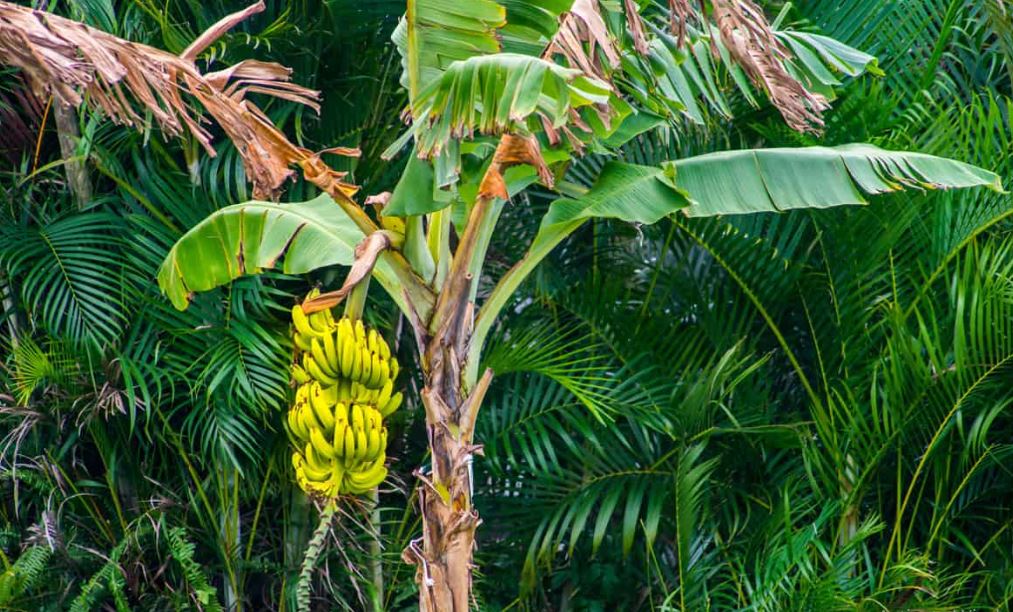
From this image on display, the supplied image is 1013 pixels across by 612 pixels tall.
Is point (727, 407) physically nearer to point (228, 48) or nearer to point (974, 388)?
point (974, 388)

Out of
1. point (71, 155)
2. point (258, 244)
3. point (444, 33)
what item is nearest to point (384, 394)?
point (258, 244)

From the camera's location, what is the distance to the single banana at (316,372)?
3191mm

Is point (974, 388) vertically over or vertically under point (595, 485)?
over

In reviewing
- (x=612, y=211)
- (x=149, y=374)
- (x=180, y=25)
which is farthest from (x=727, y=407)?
(x=180, y=25)

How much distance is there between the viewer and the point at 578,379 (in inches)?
174

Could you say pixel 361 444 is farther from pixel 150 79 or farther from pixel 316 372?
pixel 150 79

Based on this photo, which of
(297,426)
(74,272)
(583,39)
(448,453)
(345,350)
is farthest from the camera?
(74,272)

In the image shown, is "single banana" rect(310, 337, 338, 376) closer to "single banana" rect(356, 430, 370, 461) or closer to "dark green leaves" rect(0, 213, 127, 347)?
"single banana" rect(356, 430, 370, 461)

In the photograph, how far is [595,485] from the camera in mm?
4918

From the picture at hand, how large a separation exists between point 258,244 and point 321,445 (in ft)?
2.83

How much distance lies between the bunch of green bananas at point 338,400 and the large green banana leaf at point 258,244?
302mm

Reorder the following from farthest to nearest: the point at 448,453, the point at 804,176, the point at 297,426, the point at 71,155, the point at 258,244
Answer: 1. the point at 71,155
2. the point at 258,244
3. the point at 804,176
4. the point at 448,453
5. the point at 297,426

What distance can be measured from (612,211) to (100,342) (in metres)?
2.49

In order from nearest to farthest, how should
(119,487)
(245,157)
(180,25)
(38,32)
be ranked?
1. (38,32)
2. (245,157)
3. (180,25)
4. (119,487)
